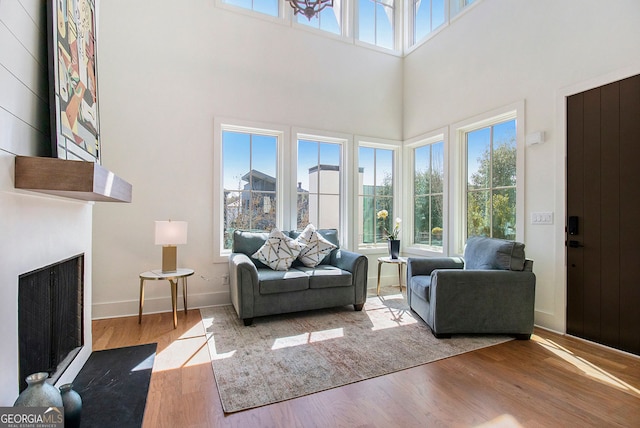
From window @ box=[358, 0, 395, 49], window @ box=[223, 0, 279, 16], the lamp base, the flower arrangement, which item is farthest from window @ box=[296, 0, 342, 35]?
the lamp base

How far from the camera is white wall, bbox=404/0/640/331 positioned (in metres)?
2.60

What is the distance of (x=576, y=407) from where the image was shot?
1762 millimetres

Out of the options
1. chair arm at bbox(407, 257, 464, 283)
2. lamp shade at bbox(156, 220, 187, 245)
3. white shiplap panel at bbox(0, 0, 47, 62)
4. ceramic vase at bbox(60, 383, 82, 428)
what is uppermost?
white shiplap panel at bbox(0, 0, 47, 62)

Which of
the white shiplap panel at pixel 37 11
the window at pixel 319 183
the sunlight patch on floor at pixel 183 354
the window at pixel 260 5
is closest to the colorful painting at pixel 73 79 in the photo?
the white shiplap panel at pixel 37 11

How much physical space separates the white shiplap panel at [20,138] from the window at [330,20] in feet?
12.2

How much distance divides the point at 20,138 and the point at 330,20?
13.8ft

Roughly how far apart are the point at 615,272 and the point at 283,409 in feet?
9.01

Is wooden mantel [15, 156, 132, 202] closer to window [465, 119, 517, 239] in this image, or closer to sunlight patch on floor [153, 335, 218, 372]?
sunlight patch on floor [153, 335, 218, 372]

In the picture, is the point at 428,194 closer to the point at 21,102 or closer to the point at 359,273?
the point at 359,273

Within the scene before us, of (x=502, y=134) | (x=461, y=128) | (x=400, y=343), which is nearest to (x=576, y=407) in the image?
(x=400, y=343)

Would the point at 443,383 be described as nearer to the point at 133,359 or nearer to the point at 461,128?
the point at 133,359

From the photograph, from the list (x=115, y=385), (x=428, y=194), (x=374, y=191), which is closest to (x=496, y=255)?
(x=428, y=194)

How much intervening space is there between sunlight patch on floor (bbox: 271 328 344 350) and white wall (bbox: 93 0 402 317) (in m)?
1.39

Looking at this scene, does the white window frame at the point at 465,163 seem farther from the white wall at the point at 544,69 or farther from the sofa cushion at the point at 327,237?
the sofa cushion at the point at 327,237
